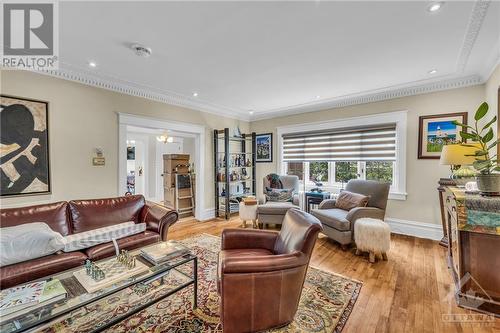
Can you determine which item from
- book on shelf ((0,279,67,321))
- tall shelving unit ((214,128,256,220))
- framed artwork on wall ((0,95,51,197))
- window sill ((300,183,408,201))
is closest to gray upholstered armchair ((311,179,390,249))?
window sill ((300,183,408,201))

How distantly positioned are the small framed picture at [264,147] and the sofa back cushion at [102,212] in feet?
11.0

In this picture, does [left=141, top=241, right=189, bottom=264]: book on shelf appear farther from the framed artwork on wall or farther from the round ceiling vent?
the round ceiling vent

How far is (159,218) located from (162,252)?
80 centimetres

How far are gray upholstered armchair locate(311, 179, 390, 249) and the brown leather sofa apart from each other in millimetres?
2221

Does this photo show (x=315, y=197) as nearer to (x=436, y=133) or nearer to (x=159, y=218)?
(x=436, y=133)

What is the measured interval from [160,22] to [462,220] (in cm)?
319

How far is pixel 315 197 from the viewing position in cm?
433

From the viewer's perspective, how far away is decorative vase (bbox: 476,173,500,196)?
1.85 metres

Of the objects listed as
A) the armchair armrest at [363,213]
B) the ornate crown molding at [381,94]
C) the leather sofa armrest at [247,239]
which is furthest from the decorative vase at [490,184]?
the ornate crown molding at [381,94]

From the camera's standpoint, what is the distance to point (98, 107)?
3.34 meters

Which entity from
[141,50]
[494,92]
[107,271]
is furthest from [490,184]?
[141,50]

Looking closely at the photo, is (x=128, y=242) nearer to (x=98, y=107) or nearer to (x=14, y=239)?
(x=14, y=239)

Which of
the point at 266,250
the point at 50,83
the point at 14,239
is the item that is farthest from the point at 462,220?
the point at 50,83

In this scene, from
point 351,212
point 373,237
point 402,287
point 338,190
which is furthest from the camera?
point 338,190
